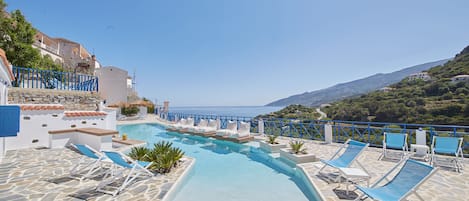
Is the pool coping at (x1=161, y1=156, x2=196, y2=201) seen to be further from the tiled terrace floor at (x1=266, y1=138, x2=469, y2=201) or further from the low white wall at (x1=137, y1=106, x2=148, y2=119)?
the low white wall at (x1=137, y1=106, x2=148, y2=119)

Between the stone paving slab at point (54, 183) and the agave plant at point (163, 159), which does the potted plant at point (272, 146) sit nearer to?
the stone paving slab at point (54, 183)

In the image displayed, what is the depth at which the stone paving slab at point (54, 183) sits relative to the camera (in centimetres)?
328

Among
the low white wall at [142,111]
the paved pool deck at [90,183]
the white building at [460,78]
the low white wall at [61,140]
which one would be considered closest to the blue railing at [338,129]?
the paved pool deck at [90,183]

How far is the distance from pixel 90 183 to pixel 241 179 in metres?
3.10

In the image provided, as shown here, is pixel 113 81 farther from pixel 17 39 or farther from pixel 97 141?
pixel 97 141

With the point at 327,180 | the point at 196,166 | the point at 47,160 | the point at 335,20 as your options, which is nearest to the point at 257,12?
the point at 335,20

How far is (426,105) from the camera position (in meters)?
18.5

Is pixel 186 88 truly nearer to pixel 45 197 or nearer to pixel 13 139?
pixel 13 139

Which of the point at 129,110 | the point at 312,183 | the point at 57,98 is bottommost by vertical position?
the point at 312,183

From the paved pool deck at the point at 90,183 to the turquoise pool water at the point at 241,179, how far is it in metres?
0.33

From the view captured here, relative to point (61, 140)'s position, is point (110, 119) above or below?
above

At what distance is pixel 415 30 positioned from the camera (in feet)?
44.5

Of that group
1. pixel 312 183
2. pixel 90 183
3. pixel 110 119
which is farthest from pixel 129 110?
pixel 312 183

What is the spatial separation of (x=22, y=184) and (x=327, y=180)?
5.68m
